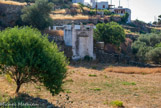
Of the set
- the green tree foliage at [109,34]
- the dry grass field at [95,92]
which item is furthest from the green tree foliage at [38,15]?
the dry grass field at [95,92]

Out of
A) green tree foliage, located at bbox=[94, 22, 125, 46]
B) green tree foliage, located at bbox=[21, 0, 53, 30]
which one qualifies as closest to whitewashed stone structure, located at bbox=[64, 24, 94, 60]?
green tree foliage, located at bbox=[21, 0, 53, 30]

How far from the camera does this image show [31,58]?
11.2m

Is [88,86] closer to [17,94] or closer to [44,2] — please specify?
[17,94]

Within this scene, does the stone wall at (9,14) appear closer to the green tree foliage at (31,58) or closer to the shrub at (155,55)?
the shrub at (155,55)

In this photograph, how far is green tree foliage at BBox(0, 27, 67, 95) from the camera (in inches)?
445

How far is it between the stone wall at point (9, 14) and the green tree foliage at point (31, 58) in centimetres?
2611

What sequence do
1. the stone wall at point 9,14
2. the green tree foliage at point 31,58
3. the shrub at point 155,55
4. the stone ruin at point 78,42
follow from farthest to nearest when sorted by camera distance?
the stone wall at point 9,14, the shrub at point 155,55, the stone ruin at point 78,42, the green tree foliage at point 31,58

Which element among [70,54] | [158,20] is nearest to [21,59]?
[70,54]

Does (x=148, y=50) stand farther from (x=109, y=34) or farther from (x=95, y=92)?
(x=95, y=92)

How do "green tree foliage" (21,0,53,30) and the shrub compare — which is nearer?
the shrub

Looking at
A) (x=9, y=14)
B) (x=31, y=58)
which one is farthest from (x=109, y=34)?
(x=31, y=58)

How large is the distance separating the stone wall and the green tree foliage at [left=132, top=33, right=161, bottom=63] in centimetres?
2185

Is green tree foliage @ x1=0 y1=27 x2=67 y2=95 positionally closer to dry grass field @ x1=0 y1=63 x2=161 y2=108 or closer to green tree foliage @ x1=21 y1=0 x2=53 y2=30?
dry grass field @ x1=0 y1=63 x2=161 y2=108

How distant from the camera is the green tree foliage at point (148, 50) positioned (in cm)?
3516
